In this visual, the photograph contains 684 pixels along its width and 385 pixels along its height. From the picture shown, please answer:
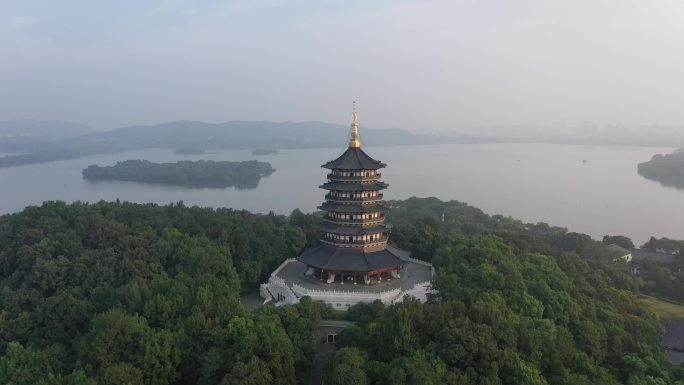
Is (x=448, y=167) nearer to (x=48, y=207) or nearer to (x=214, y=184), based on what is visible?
(x=214, y=184)

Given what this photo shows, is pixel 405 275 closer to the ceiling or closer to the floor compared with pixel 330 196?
closer to the floor

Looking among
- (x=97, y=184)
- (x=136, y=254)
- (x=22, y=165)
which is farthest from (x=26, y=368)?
(x=22, y=165)

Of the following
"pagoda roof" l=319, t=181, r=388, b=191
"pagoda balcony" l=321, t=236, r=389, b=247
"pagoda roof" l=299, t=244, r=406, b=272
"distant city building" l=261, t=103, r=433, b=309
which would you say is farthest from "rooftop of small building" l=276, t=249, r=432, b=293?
"pagoda roof" l=319, t=181, r=388, b=191

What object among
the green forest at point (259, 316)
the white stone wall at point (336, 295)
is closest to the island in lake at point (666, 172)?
the green forest at point (259, 316)

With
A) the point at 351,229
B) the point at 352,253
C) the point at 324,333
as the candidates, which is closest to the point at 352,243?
the point at 352,253

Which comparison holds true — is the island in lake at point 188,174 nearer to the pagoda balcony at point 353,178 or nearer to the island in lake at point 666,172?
the pagoda balcony at point 353,178

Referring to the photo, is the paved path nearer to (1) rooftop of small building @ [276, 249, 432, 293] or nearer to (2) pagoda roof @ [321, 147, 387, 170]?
(1) rooftop of small building @ [276, 249, 432, 293]
